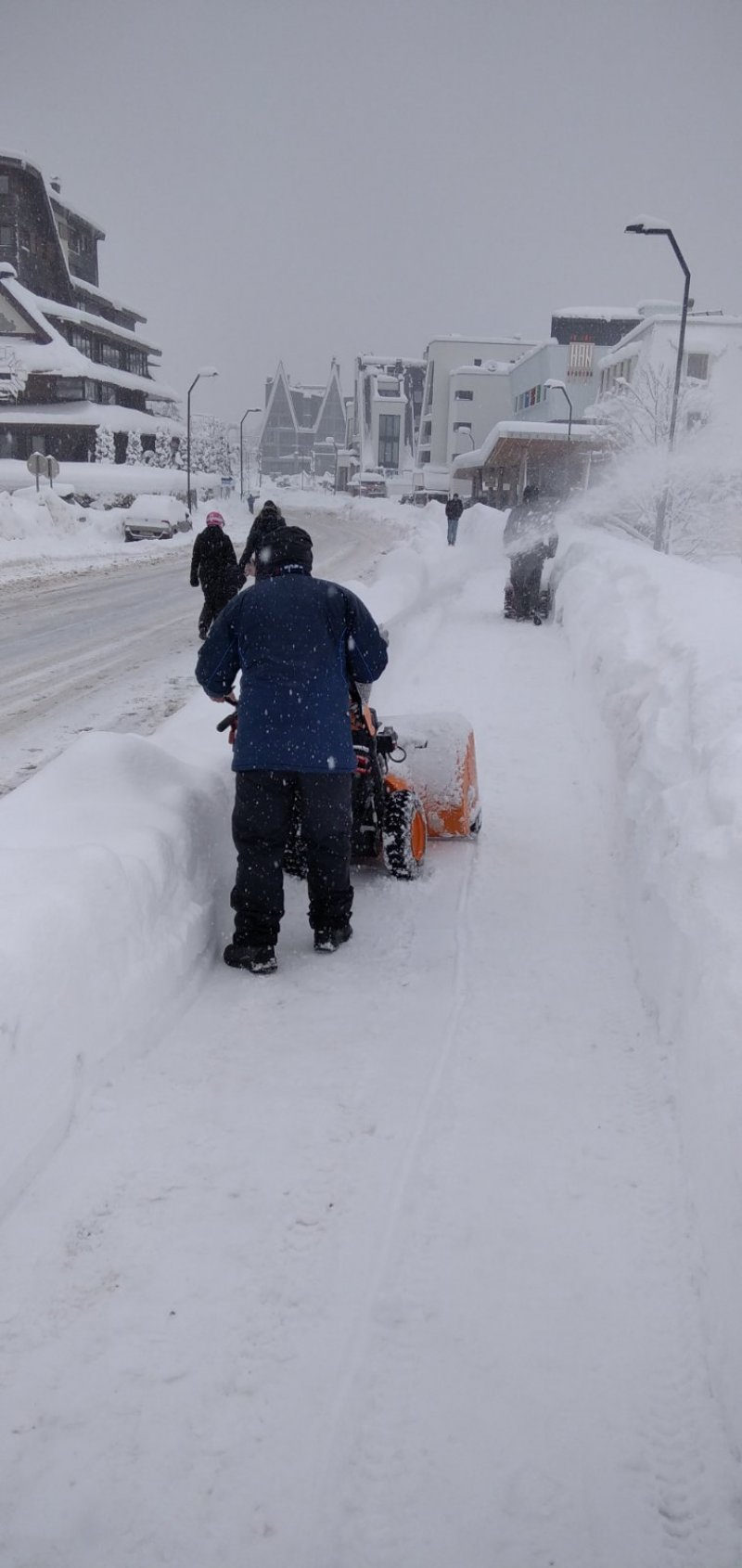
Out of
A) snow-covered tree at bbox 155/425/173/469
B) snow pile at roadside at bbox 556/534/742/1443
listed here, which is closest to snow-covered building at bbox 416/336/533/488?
snow-covered tree at bbox 155/425/173/469

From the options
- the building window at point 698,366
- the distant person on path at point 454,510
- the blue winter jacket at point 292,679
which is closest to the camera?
the blue winter jacket at point 292,679

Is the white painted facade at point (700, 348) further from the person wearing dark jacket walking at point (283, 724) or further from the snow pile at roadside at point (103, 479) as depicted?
the person wearing dark jacket walking at point (283, 724)

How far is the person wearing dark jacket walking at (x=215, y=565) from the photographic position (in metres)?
10.2

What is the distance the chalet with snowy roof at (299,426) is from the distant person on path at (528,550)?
11498cm

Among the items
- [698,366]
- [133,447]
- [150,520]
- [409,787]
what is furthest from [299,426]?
[409,787]

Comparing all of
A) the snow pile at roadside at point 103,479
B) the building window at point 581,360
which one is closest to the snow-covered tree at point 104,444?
the snow pile at roadside at point 103,479

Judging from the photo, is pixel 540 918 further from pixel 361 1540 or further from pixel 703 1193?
pixel 361 1540

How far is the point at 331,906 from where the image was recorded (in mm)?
4344

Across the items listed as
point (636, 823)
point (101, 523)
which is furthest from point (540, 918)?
point (101, 523)

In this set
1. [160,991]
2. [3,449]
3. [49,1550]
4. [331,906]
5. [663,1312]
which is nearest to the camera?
[49,1550]

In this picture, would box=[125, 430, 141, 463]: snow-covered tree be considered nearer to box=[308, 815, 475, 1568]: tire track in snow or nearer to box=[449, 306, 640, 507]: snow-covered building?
box=[449, 306, 640, 507]: snow-covered building

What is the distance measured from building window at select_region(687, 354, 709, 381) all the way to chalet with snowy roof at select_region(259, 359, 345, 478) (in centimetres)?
8409

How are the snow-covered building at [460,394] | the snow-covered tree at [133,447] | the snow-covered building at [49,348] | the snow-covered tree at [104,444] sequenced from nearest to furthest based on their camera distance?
the snow-covered building at [49,348] → the snow-covered tree at [104,444] → the snow-covered tree at [133,447] → the snow-covered building at [460,394]

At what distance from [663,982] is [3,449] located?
5067 centimetres
